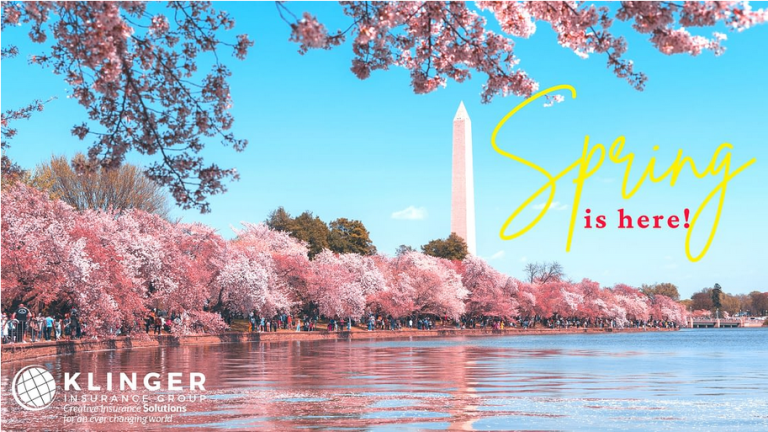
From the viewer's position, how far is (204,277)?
53188 millimetres

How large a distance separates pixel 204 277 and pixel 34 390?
3558 centimetres

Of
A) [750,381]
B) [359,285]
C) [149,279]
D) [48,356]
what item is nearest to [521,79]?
[750,381]

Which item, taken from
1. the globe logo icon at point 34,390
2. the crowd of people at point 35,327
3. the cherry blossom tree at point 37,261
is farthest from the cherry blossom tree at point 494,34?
the cherry blossom tree at point 37,261

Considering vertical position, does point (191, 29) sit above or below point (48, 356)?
above

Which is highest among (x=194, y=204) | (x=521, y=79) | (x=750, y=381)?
(x=521, y=79)

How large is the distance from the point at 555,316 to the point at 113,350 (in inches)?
3055

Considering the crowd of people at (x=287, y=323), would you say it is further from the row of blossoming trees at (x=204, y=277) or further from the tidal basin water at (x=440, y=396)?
the tidal basin water at (x=440, y=396)

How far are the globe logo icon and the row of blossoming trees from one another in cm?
1258

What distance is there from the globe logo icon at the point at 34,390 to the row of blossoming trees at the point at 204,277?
41.3ft

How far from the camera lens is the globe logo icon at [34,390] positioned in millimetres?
15586

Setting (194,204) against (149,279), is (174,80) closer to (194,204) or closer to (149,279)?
(194,204)

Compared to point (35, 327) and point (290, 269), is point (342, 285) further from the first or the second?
point (35, 327)

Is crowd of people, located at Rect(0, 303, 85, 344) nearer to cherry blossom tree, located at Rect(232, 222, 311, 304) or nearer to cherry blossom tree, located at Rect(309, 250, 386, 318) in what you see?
cherry blossom tree, located at Rect(232, 222, 311, 304)

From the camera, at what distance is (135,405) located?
15180 millimetres
